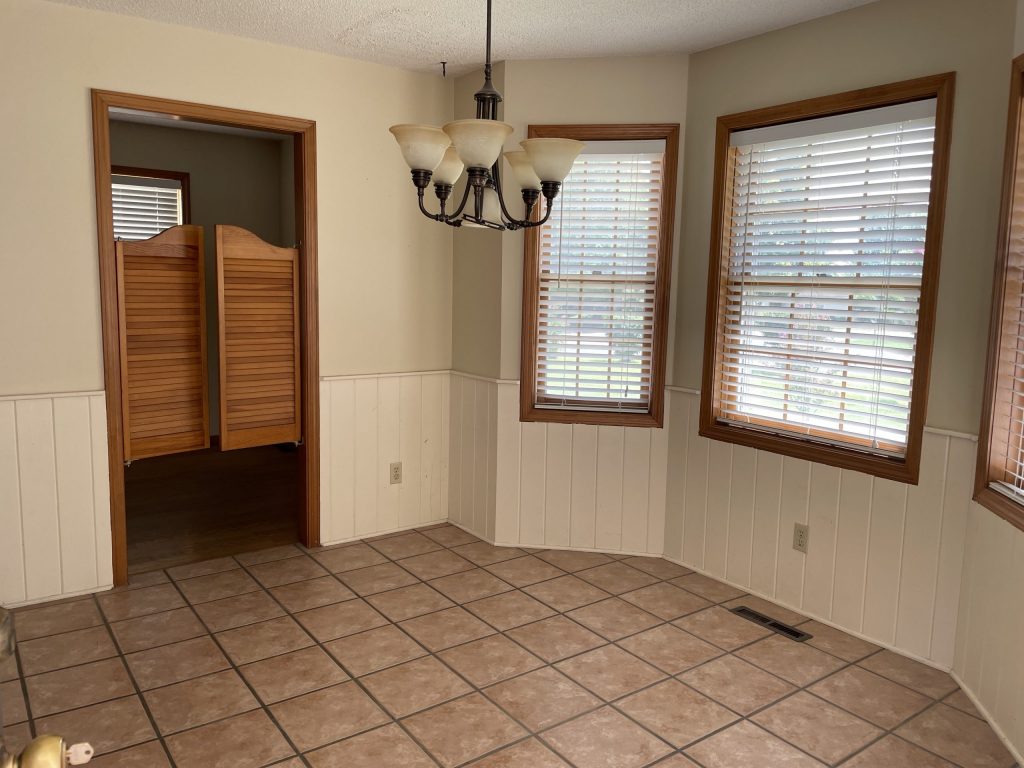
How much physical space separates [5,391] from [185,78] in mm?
1511

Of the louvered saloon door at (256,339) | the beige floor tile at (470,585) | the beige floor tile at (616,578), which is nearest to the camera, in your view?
the beige floor tile at (470,585)

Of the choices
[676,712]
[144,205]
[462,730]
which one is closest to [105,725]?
[462,730]

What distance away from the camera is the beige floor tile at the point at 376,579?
3465 mm

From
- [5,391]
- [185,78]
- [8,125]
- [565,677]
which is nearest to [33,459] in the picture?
[5,391]

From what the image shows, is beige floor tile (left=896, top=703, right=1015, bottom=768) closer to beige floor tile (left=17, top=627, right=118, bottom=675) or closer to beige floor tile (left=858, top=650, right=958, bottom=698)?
beige floor tile (left=858, top=650, right=958, bottom=698)

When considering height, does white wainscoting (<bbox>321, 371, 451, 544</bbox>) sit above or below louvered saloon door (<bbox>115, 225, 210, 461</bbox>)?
below

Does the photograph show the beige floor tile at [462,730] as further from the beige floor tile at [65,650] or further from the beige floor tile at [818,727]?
the beige floor tile at [65,650]

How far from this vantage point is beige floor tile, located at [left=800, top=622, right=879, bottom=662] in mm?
2938

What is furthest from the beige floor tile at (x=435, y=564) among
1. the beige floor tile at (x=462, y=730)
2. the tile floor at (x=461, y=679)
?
the beige floor tile at (x=462, y=730)

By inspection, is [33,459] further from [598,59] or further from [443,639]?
[598,59]

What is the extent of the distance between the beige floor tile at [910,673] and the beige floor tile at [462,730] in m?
1.39

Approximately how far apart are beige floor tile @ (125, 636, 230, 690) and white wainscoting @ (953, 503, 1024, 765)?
2.56m

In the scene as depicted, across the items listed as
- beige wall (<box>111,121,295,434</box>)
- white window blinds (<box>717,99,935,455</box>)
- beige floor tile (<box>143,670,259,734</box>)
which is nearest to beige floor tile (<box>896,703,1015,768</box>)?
white window blinds (<box>717,99,935,455</box>)

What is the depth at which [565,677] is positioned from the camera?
107 inches
